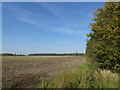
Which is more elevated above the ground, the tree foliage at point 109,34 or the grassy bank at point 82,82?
the tree foliage at point 109,34

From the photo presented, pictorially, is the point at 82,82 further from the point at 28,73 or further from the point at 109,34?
the point at 28,73

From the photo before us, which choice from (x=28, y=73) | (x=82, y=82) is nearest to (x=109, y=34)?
(x=82, y=82)

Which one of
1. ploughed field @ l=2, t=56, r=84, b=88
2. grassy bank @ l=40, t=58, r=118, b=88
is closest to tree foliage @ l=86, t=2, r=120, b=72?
grassy bank @ l=40, t=58, r=118, b=88

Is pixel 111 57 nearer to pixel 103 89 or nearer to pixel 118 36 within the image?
pixel 118 36

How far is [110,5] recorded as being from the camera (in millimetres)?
8461

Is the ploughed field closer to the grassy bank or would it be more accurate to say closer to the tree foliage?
the grassy bank

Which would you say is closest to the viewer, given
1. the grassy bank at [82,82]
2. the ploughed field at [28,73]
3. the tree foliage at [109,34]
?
the grassy bank at [82,82]

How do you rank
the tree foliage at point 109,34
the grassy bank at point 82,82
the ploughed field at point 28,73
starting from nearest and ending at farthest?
the grassy bank at point 82,82 → the ploughed field at point 28,73 → the tree foliage at point 109,34

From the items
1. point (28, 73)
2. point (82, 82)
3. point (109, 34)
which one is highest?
point (109, 34)

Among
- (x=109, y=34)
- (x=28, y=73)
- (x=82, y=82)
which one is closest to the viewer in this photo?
(x=82, y=82)

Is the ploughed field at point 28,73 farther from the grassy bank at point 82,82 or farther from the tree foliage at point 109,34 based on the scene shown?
the tree foliage at point 109,34

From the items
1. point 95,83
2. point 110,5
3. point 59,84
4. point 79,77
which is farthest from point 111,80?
point 110,5

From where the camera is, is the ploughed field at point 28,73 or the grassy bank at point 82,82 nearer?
the grassy bank at point 82,82

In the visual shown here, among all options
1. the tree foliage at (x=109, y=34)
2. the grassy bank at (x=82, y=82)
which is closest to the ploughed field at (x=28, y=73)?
the grassy bank at (x=82, y=82)
